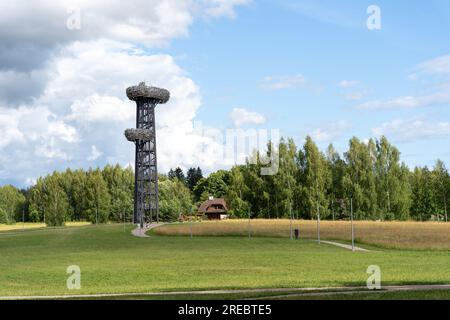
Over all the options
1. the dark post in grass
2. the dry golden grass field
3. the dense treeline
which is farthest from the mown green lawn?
the dark post in grass

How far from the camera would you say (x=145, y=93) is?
13312 cm

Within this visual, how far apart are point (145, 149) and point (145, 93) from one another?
13695 mm

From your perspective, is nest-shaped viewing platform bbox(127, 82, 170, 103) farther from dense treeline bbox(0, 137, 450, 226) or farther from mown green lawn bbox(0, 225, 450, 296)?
mown green lawn bbox(0, 225, 450, 296)

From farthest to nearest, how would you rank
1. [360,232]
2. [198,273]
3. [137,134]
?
[137,134] → [360,232] → [198,273]

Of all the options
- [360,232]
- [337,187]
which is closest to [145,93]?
[337,187]

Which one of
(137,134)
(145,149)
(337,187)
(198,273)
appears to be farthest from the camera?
(145,149)

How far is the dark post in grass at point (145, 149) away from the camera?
423 feet

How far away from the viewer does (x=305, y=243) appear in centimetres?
6731

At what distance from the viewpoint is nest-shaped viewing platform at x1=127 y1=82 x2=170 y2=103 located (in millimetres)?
133375

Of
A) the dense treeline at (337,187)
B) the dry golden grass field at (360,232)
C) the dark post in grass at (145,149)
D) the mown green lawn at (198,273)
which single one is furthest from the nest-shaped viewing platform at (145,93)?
the mown green lawn at (198,273)

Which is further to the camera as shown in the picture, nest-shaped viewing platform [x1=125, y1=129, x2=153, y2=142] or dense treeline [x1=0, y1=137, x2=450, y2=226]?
nest-shaped viewing platform [x1=125, y1=129, x2=153, y2=142]

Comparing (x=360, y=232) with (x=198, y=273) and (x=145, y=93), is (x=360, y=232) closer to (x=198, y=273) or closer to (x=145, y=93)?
(x=198, y=273)
